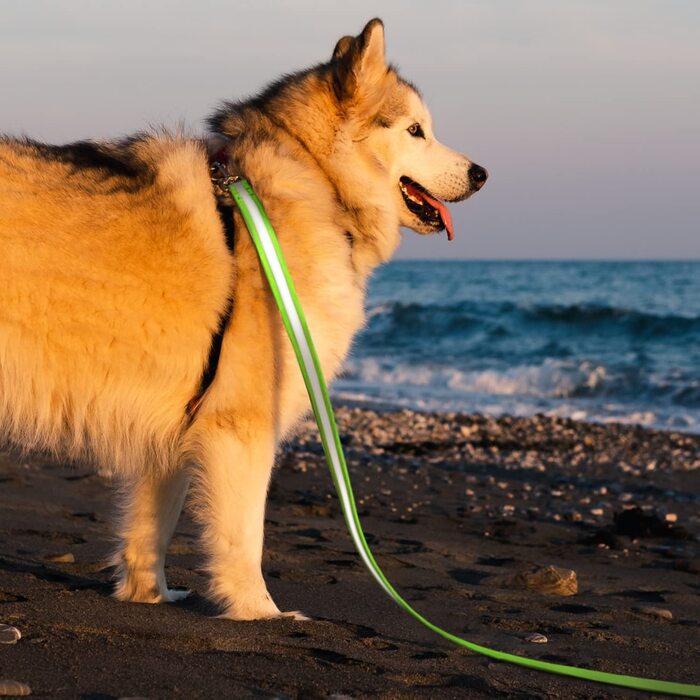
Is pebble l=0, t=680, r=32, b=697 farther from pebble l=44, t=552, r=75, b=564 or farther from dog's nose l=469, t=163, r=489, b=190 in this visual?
dog's nose l=469, t=163, r=489, b=190

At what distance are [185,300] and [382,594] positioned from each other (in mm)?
1649

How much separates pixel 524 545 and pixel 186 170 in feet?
11.4

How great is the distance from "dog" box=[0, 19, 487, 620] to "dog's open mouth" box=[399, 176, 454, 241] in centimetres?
26

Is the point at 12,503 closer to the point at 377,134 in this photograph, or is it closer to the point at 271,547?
the point at 271,547

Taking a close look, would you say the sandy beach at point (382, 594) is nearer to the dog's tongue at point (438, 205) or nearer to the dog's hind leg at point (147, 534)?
the dog's hind leg at point (147, 534)

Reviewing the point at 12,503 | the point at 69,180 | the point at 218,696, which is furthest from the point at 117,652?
Result: the point at 12,503

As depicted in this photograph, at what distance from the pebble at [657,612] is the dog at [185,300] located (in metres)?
1.67

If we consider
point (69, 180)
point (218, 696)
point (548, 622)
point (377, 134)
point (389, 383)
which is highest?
point (389, 383)

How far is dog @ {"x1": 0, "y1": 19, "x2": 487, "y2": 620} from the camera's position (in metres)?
3.35

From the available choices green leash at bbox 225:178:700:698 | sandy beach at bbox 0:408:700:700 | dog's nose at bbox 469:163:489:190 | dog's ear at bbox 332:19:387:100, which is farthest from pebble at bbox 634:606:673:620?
dog's ear at bbox 332:19:387:100

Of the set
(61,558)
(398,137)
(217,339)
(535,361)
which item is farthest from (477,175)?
(535,361)

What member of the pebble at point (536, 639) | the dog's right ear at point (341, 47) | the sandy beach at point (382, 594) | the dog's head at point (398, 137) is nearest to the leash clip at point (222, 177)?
the dog's head at point (398, 137)

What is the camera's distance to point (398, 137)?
409 centimetres

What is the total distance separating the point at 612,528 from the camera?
21.4 feet
